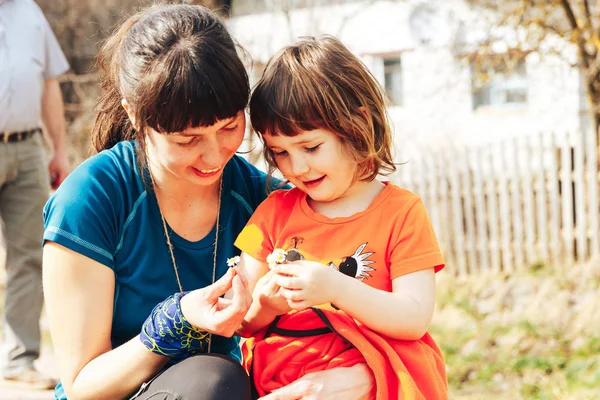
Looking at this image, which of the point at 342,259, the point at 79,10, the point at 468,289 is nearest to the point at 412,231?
the point at 342,259

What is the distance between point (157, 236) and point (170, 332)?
36 cm

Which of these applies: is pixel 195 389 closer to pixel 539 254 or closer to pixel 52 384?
pixel 52 384

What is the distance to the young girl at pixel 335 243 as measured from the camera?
5.90ft

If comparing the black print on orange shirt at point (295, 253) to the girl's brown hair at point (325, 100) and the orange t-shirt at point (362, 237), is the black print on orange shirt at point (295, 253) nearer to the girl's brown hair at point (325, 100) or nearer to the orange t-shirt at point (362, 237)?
the orange t-shirt at point (362, 237)

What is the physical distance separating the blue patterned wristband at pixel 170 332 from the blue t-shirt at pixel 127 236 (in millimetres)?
210

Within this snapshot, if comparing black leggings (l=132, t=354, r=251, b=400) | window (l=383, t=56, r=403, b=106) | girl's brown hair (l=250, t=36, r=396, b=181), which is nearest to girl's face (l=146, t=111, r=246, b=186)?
girl's brown hair (l=250, t=36, r=396, b=181)

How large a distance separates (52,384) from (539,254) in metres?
4.85

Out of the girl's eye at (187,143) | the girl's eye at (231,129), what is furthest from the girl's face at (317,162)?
the girl's eye at (187,143)

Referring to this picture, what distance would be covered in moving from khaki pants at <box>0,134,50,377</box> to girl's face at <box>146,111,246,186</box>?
2.20 metres

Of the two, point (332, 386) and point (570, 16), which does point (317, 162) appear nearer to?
point (332, 386)

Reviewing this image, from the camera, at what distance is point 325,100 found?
1.92 m

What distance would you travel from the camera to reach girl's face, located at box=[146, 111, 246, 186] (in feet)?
6.04

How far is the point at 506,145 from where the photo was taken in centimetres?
727

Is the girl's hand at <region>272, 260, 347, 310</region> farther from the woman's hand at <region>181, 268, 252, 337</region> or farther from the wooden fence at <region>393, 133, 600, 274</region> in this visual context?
the wooden fence at <region>393, 133, 600, 274</region>
